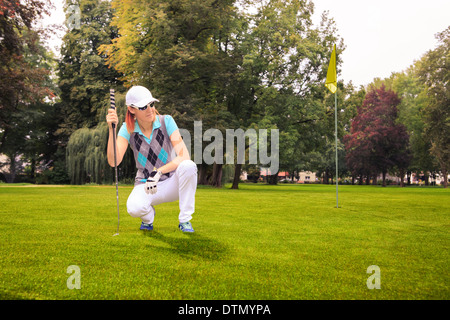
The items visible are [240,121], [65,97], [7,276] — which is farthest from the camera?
[65,97]

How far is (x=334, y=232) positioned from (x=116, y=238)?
3559 mm

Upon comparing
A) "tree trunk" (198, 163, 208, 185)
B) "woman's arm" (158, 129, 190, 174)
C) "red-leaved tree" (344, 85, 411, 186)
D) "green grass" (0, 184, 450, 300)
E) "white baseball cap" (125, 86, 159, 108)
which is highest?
"red-leaved tree" (344, 85, 411, 186)

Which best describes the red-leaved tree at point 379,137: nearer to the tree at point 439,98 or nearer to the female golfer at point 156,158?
the tree at point 439,98

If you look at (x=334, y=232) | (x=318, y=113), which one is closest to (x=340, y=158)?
(x=318, y=113)

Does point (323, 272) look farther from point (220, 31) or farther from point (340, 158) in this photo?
point (340, 158)

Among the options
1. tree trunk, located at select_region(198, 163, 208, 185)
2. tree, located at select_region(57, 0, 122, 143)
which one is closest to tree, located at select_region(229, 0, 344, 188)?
tree trunk, located at select_region(198, 163, 208, 185)

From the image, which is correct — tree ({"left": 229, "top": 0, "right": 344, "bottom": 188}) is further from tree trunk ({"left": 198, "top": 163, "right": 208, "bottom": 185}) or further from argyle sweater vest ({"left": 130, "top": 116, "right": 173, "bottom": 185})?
argyle sweater vest ({"left": 130, "top": 116, "right": 173, "bottom": 185})

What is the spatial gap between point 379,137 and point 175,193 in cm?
4934

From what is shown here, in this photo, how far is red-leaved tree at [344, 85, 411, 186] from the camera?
5056 centimetres

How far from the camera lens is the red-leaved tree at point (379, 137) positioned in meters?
50.6

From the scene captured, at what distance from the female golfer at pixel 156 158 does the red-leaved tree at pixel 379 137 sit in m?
47.4
